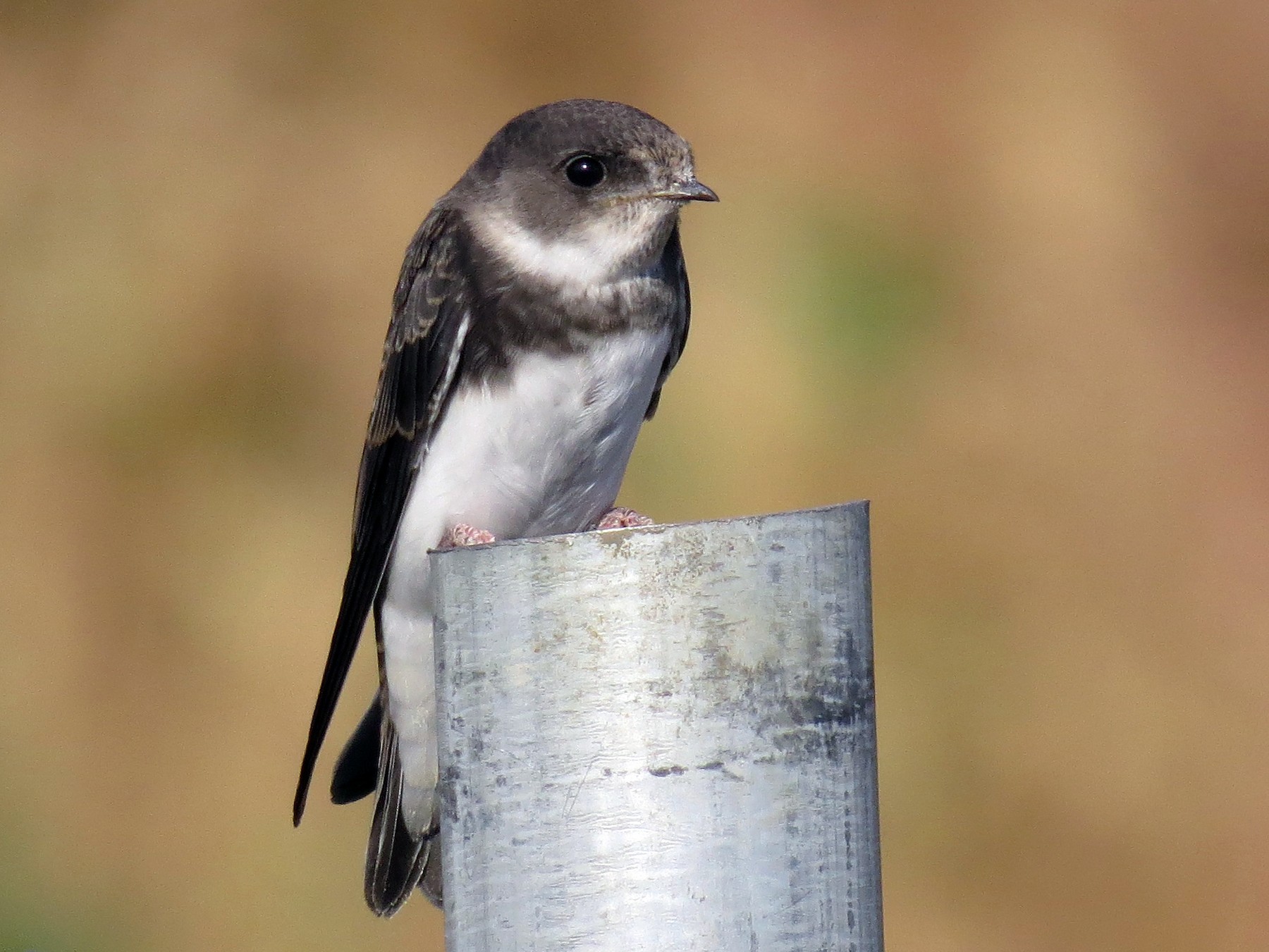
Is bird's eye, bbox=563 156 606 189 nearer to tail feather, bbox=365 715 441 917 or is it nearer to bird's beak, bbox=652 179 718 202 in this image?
bird's beak, bbox=652 179 718 202

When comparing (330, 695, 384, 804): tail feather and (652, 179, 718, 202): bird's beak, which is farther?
(330, 695, 384, 804): tail feather

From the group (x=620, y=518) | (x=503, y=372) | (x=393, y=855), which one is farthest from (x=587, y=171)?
(x=393, y=855)

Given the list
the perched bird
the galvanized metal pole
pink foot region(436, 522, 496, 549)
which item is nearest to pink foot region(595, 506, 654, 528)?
the perched bird

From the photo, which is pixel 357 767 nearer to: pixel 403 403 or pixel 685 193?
pixel 403 403

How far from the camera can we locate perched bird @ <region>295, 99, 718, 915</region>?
370 centimetres

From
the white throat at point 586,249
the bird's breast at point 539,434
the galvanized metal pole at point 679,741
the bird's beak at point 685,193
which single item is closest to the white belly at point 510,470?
the bird's breast at point 539,434

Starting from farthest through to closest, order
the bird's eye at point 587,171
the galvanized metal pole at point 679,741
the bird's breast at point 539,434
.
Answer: the bird's eye at point 587,171, the bird's breast at point 539,434, the galvanized metal pole at point 679,741

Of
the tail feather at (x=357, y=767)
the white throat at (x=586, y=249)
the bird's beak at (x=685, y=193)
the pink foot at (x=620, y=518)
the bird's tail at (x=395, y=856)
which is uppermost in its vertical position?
the bird's beak at (x=685, y=193)

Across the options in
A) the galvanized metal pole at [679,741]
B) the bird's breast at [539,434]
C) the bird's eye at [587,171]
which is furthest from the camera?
the bird's eye at [587,171]

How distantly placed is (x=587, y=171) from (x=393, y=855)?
1588mm

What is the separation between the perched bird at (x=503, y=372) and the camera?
3.70 m

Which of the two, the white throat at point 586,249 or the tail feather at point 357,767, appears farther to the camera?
the tail feather at point 357,767

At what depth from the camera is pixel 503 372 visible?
3.70 meters

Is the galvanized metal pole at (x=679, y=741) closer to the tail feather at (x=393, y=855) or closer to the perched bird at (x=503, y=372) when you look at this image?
the perched bird at (x=503, y=372)
